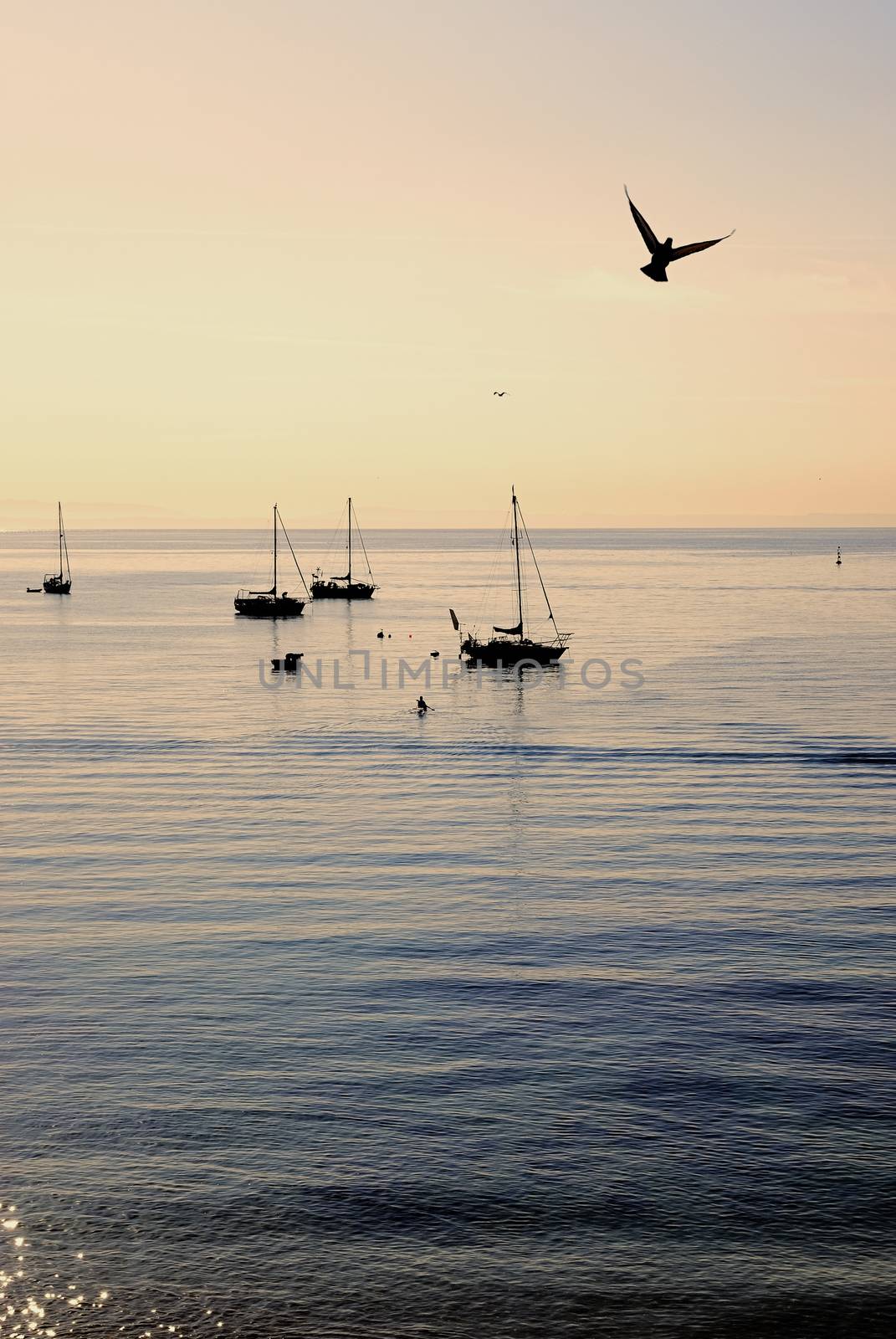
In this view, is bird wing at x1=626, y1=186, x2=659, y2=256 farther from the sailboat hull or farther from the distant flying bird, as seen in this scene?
the sailboat hull

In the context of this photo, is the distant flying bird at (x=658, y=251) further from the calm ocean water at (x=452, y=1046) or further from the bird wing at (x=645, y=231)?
the calm ocean water at (x=452, y=1046)

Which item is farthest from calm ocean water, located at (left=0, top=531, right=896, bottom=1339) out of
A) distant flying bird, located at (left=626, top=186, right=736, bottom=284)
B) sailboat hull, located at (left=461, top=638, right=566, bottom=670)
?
sailboat hull, located at (left=461, top=638, right=566, bottom=670)

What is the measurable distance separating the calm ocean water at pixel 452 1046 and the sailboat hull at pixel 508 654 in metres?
53.9

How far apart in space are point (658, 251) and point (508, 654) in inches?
4270

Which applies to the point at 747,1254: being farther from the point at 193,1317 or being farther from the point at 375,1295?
the point at 193,1317

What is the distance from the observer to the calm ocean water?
27141mm

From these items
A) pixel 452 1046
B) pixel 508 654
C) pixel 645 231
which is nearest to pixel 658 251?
pixel 645 231

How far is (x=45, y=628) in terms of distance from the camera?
618ft

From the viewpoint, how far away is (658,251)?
108 ft

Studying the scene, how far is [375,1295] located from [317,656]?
127m

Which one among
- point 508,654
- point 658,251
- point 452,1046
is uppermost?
point 658,251

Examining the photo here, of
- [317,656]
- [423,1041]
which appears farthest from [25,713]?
[423,1041]

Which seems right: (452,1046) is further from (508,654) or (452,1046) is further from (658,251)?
(508,654)

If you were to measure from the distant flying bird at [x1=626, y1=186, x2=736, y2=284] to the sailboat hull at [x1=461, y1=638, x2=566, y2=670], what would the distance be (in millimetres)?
105877
